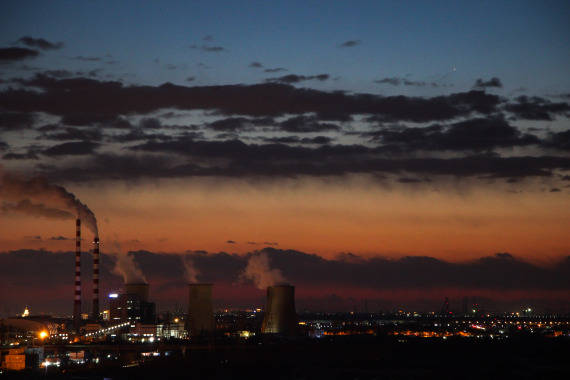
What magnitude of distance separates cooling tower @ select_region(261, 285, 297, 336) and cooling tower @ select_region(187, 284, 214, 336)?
23.7 feet

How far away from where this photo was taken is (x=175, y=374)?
80.9 m

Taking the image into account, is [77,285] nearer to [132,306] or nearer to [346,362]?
[132,306]

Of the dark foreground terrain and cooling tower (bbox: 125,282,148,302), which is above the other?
cooling tower (bbox: 125,282,148,302)

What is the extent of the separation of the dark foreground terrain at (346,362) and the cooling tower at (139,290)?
20912 mm

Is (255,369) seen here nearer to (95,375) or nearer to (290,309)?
(290,309)

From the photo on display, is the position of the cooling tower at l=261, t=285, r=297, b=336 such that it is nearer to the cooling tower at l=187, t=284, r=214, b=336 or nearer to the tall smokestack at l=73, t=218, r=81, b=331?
the cooling tower at l=187, t=284, r=214, b=336

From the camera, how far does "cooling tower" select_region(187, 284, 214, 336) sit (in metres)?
96.3

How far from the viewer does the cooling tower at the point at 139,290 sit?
11868cm

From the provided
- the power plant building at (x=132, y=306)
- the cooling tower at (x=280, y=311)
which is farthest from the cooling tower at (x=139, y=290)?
the cooling tower at (x=280, y=311)

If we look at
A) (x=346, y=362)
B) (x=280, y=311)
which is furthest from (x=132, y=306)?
(x=346, y=362)

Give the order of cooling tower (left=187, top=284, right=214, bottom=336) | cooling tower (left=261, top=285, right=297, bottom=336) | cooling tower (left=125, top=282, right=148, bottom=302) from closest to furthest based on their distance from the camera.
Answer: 1. cooling tower (left=261, top=285, right=297, bottom=336)
2. cooling tower (left=187, top=284, right=214, bottom=336)
3. cooling tower (left=125, top=282, right=148, bottom=302)

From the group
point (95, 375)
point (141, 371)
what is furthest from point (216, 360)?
point (95, 375)

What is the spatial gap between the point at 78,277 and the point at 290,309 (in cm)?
3653

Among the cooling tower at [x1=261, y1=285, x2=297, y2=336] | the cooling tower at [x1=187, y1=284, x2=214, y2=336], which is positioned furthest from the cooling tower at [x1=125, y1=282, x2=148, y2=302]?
the cooling tower at [x1=261, y1=285, x2=297, y2=336]
